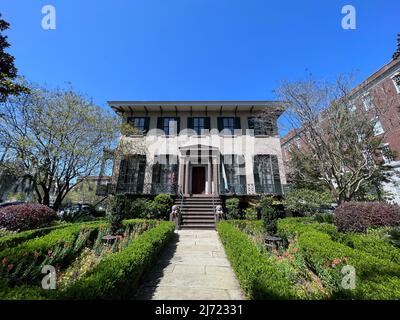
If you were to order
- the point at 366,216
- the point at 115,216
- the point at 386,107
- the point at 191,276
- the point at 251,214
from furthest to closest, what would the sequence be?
the point at 251,214, the point at 386,107, the point at 366,216, the point at 115,216, the point at 191,276

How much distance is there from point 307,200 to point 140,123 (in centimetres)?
1242

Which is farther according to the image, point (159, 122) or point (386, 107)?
point (159, 122)

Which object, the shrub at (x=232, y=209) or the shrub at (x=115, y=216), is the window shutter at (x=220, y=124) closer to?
the shrub at (x=232, y=209)

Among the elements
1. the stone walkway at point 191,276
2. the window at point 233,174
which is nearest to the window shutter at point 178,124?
the window at point 233,174

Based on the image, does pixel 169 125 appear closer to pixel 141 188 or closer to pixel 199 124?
pixel 199 124

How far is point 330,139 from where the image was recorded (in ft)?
31.7

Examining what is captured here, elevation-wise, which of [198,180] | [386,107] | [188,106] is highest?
[188,106]

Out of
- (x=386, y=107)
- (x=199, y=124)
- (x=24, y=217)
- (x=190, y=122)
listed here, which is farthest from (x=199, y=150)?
(x=386, y=107)

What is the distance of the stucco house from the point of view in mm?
12961

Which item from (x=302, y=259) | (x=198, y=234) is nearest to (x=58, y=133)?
(x=198, y=234)

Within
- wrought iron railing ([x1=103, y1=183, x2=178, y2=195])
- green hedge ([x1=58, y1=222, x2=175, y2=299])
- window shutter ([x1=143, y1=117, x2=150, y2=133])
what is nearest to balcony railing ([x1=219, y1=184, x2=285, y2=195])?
wrought iron railing ([x1=103, y1=183, x2=178, y2=195])

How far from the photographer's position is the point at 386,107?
9.28 meters

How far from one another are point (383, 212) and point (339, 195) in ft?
8.49

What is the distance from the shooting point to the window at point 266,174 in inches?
509
